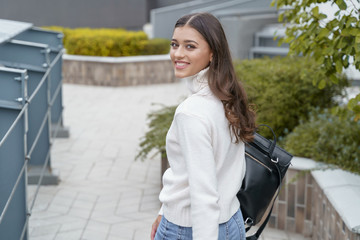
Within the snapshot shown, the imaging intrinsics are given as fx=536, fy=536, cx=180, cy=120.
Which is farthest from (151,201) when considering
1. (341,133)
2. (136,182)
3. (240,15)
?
(240,15)

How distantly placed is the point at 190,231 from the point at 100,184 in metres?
3.87

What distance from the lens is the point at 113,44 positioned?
11.8 m

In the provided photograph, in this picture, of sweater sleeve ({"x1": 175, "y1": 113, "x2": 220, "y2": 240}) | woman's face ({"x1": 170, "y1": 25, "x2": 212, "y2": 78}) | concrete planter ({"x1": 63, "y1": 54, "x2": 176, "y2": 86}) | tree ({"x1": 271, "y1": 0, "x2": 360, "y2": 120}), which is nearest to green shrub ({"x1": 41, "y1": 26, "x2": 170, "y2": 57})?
Result: concrete planter ({"x1": 63, "y1": 54, "x2": 176, "y2": 86})

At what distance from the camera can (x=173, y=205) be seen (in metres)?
2.04

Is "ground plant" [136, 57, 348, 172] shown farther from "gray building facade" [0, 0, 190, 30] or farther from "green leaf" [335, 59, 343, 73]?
"gray building facade" [0, 0, 190, 30]

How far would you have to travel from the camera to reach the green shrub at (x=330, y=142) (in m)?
4.50

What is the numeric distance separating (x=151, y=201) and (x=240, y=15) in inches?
274

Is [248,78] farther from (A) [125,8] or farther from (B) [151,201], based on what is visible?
(A) [125,8]

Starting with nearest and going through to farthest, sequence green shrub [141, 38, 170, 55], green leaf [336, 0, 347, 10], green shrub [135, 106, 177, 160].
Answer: green leaf [336, 0, 347, 10] < green shrub [135, 106, 177, 160] < green shrub [141, 38, 170, 55]

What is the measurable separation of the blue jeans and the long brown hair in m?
0.33

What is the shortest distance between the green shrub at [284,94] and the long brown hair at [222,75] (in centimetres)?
332

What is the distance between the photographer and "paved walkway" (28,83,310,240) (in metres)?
4.62

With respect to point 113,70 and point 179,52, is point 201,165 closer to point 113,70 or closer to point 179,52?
point 179,52

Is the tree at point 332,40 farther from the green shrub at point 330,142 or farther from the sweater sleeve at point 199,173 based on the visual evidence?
the sweater sleeve at point 199,173
